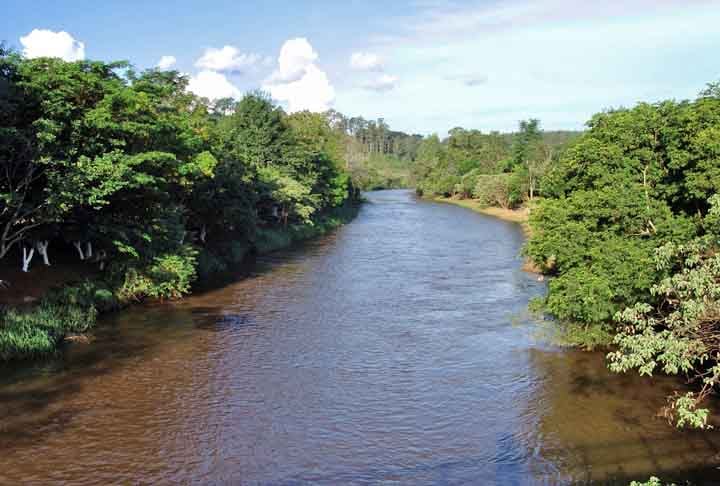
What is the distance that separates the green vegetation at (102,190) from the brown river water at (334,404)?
1592 mm

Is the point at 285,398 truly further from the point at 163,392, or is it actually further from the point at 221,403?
the point at 163,392

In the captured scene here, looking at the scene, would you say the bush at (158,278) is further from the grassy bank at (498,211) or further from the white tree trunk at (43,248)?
the grassy bank at (498,211)

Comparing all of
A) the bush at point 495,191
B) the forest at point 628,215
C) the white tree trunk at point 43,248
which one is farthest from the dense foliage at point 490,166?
the white tree trunk at point 43,248

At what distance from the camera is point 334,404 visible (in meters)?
19.0

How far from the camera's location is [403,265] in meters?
41.4

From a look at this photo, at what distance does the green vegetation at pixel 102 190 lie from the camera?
2264 cm

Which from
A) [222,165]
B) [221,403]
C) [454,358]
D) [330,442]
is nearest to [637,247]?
[454,358]

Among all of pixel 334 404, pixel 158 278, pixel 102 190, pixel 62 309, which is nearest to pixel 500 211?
pixel 158 278

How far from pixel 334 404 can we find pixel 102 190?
492 inches

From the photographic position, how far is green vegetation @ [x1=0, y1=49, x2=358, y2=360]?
22641 mm

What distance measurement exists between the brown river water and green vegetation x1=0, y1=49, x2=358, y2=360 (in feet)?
5.22

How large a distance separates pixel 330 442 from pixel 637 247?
11.1 metres

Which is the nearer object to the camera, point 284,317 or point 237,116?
point 284,317

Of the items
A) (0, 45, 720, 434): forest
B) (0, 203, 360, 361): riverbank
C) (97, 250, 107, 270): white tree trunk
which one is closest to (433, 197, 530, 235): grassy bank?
(0, 45, 720, 434): forest
